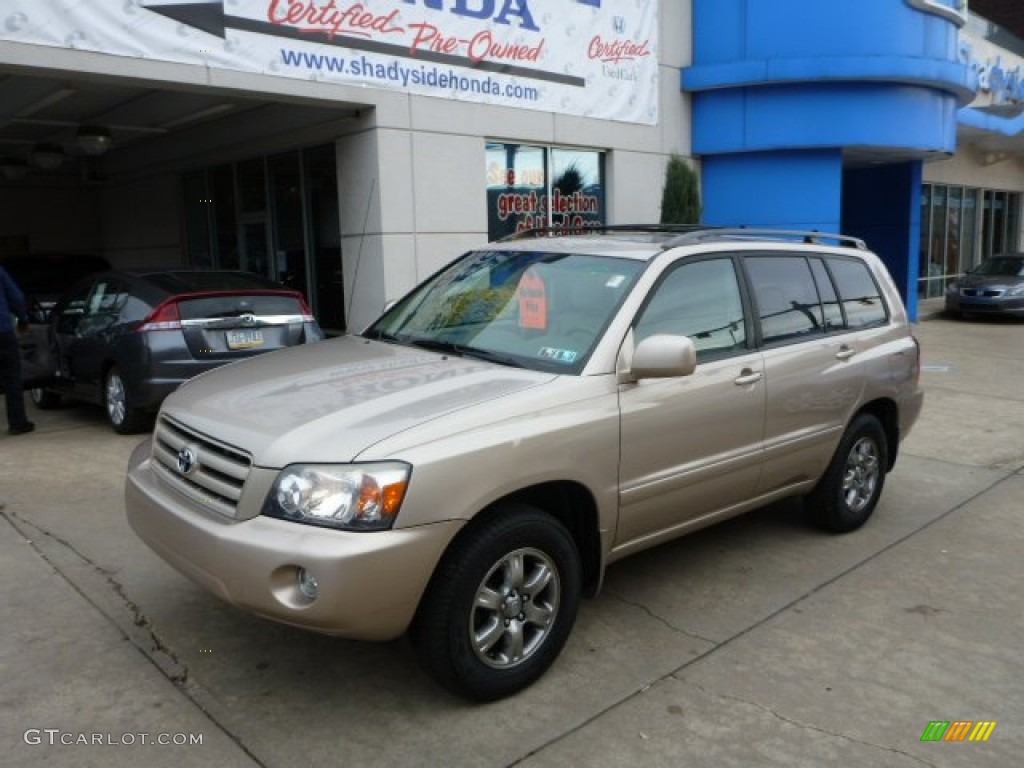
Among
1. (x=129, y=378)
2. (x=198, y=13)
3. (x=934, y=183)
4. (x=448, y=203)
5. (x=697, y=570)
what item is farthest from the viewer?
(x=934, y=183)

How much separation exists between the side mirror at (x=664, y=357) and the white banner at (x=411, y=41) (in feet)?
22.0

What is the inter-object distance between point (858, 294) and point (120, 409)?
5.99m

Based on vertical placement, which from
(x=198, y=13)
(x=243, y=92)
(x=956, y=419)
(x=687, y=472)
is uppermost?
(x=198, y=13)

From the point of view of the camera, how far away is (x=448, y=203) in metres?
10.7

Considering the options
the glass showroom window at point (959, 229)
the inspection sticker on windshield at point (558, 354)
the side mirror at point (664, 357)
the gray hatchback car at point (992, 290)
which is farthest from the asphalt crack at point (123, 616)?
the glass showroom window at point (959, 229)

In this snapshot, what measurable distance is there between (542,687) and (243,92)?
749cm

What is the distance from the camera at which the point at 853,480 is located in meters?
5.23

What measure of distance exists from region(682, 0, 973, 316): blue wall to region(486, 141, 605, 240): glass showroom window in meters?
2.52

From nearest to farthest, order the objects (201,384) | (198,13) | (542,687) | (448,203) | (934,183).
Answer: (542,687) < (201,384) < (198,13) < (448,203) < (934,183)

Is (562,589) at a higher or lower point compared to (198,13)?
lower

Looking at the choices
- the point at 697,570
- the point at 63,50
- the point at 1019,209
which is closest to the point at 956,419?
the point at 697,570

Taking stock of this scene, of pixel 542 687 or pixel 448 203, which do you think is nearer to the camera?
pixel 542 687

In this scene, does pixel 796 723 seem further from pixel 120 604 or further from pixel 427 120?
pixel 427 120

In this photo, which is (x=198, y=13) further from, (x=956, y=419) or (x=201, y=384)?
(x=956, y=419)
